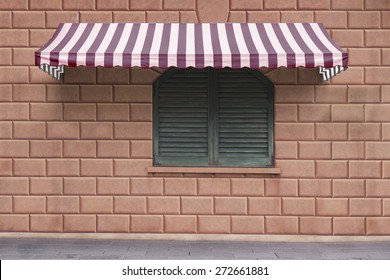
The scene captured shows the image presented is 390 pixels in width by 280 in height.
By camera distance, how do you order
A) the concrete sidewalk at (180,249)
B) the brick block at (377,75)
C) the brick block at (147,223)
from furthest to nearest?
the brick block at (147,223)
the brick block at (377,75)
the concrete sidewalk at (180,249)

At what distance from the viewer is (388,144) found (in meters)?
9.27

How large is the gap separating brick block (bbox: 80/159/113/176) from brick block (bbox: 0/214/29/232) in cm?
146

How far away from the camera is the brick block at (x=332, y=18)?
365 inches

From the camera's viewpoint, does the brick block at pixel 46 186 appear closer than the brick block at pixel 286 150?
No

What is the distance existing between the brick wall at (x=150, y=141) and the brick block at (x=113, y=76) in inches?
0.8

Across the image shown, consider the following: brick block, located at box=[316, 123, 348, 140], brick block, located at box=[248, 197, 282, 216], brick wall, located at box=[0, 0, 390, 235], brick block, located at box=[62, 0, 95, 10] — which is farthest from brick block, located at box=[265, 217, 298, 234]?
brick block, located at box=[62, 0, 95, 10]

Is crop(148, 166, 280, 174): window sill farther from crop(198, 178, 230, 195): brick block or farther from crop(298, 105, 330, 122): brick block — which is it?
crop(298, 105, 330, 122): brick block

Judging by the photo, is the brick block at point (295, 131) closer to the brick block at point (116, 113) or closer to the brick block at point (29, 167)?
the brick block at point (116, 113)

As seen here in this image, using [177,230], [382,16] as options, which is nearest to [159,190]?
[177,230]

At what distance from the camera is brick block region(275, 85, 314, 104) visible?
30.5 feet

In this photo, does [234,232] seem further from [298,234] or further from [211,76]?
[211,76]

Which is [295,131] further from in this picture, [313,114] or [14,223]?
[14,223]

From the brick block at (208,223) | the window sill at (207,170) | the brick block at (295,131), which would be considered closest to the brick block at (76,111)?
the window sill at (207,170)

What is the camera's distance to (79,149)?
30.8ft
